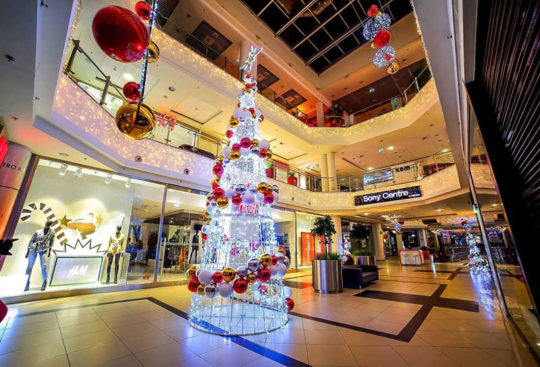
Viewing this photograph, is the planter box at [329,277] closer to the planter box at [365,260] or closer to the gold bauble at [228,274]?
the gold bauble at [228,274]

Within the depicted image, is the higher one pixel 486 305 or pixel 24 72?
pixel 24 72

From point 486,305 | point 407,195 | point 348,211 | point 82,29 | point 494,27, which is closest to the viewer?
point 494,27

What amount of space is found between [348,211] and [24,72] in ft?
40.5

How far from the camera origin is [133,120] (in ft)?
6.95

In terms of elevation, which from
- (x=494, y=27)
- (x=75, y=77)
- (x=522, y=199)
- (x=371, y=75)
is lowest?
(x=522, y=199)

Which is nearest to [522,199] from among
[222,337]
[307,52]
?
[222,337]

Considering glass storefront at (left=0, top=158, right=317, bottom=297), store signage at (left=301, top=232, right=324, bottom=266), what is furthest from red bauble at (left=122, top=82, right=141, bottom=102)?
store signage at (left=301, top=232, right=324, bottom=266)

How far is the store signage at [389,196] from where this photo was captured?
10023 mm

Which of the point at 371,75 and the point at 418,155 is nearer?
the point at 371,75

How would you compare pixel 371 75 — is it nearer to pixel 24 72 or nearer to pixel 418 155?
pixel 418 155

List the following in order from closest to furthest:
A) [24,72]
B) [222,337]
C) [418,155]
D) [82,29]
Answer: [24,72]
[222,337]
[82,29]
[418,155]

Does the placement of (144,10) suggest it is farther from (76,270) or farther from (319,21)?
(319,21)

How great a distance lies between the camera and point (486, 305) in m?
4.55

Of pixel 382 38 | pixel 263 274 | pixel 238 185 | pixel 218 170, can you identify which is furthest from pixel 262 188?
pixel 382 38
